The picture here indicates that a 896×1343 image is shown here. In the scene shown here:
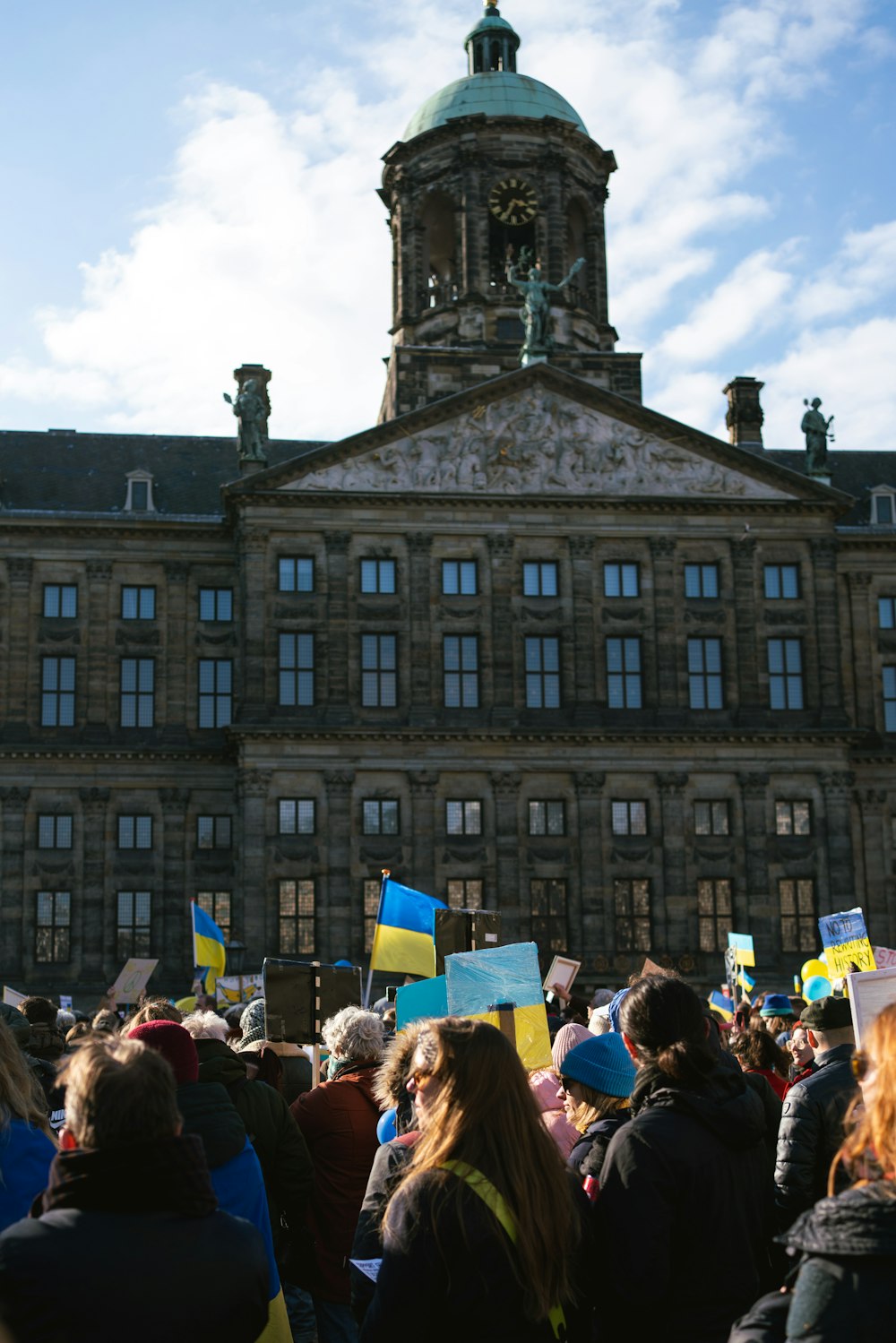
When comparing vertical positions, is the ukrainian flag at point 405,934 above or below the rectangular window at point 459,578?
below

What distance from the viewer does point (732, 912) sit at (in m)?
43.8

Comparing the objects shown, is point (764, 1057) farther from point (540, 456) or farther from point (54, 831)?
point (54, 831)

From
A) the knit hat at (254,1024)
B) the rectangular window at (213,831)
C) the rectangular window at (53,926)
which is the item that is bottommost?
the rectangular window at (53,926)

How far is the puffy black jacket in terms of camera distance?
27.3ft

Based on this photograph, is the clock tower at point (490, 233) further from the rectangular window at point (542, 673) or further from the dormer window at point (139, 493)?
the rectangular window at point (542, 673)

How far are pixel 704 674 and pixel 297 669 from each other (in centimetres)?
1068

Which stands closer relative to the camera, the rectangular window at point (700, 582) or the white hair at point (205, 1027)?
the white hair at point (205, 1027)

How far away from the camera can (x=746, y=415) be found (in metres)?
50.6

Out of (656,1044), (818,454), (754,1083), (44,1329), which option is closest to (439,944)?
(754,1083)

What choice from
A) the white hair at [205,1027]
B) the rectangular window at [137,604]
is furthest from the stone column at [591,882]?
the white hair at [205,1027]

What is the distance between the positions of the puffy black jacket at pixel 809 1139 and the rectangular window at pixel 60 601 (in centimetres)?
3980

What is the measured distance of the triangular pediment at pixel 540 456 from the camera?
44.6 m

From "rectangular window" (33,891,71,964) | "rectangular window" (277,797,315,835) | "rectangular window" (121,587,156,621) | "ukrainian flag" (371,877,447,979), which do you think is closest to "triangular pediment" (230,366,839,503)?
"rectangular window" (121,587,156,621)

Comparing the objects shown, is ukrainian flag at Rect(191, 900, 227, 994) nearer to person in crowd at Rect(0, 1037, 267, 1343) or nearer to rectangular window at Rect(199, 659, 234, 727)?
rectangular window at Rect(199, 659, 234, 727)
